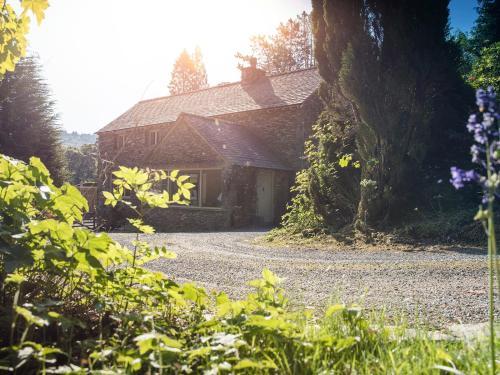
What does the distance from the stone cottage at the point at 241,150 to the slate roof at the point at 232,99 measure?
0.23 feet

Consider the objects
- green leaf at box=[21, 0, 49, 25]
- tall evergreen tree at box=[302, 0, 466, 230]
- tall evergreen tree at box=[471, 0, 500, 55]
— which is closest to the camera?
green leaf at box=[21, 0, 49, 25]

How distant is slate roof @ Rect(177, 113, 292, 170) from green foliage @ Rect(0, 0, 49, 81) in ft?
42.3

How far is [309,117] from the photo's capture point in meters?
19.9

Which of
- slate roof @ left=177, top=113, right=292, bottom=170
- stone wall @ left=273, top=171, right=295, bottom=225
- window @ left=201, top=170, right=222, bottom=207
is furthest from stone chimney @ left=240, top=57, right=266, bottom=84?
window @ left=201, top=170, right=222, bottom=207

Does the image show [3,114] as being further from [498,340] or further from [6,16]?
[498,340]

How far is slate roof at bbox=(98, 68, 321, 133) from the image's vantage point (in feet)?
69.1

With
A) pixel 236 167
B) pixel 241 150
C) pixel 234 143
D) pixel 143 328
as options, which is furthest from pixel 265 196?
pixel 143 328

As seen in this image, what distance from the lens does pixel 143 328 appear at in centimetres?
204

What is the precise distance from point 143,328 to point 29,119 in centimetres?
2298

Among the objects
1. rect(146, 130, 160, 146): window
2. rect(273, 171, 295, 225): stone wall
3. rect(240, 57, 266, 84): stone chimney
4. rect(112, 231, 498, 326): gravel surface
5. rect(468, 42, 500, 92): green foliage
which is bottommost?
rect(112, 231, 498, 326): gravel surface

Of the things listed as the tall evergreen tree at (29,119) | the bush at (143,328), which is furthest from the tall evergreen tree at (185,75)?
the bush at (143,328)

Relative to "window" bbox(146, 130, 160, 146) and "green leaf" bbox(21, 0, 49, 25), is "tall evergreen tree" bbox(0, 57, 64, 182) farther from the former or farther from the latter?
"green leaf" bbox(21, 0, 49, 25)

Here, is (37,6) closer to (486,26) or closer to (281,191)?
(281,191)

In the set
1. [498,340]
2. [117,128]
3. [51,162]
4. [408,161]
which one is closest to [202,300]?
[498,340]
